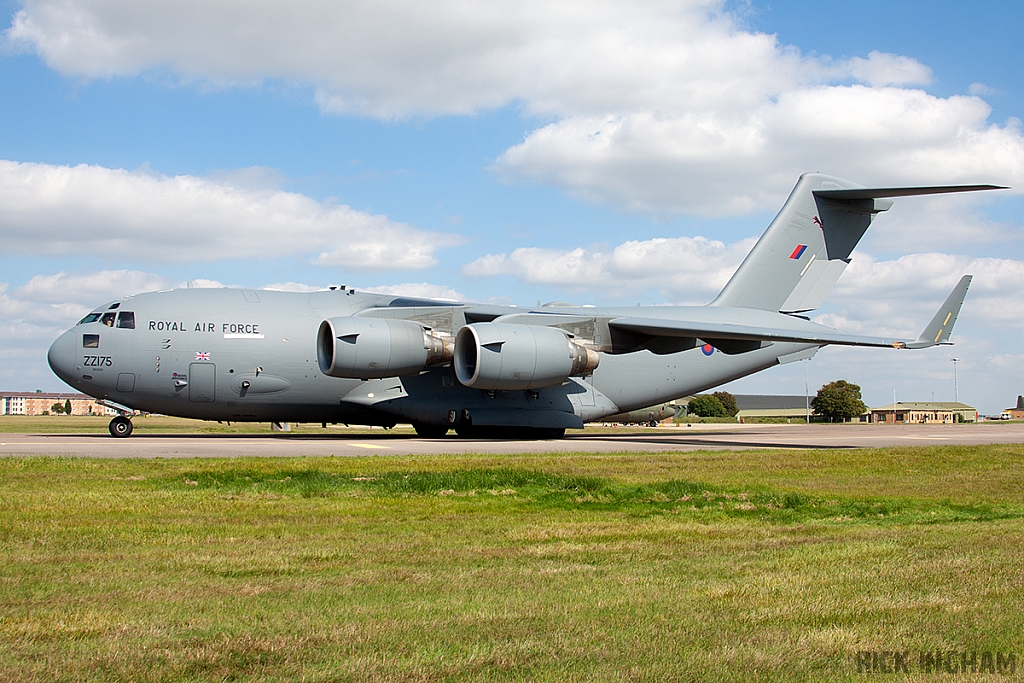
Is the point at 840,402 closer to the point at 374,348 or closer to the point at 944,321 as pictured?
the point at 944,321

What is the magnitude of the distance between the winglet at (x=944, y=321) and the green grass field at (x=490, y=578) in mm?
13128

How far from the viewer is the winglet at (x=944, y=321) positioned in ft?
73.7

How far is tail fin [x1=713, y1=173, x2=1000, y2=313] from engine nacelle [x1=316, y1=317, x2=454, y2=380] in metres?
9.90

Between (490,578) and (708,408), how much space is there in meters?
111

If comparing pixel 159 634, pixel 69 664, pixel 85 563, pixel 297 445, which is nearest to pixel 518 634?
pixel 159 634

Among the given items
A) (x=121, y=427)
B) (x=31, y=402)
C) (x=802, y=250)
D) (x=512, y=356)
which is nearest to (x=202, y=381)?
(x=121, y=427)

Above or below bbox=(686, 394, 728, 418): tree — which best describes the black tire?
above

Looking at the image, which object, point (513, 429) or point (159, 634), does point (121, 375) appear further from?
point (159, 634)

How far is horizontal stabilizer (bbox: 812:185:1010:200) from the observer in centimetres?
2220

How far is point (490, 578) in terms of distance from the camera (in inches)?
207

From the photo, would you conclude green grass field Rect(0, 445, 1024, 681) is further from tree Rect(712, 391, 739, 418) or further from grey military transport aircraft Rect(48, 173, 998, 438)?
tree Rect(712, 391, 739, 418)

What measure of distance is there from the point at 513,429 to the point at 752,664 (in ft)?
66.2

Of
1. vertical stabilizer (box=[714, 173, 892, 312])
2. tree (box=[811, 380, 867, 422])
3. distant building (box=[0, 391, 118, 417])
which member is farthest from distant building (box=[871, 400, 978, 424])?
distant building (box=[0, 391, 118, 417])

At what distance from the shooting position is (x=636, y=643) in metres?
3.95
